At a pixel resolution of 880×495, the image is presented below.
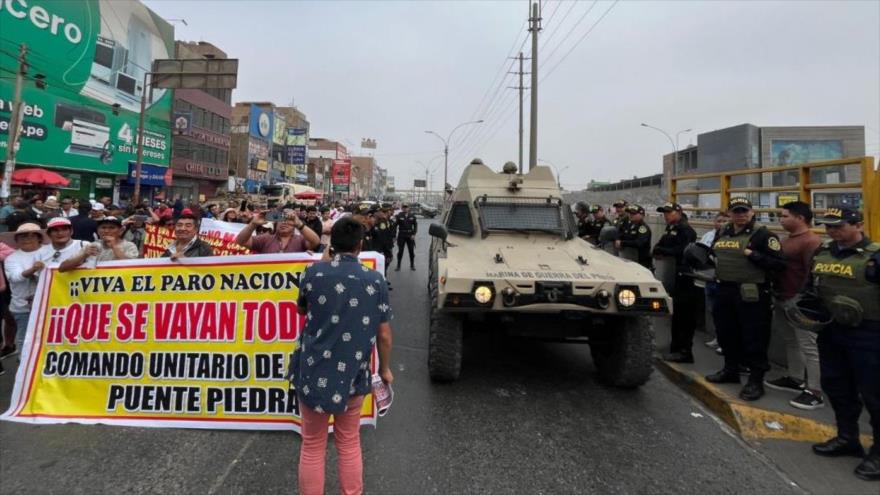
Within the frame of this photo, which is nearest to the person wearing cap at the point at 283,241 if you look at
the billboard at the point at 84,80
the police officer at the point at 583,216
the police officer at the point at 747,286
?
the police officer at the point at 747,286

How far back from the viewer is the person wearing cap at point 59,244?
14.1 feet

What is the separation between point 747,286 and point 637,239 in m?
3.14

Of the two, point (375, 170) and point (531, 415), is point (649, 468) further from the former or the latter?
point (375, 170)

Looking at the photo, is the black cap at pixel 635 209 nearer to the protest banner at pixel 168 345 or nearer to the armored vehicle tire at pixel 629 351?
the armored vehicle tire at pixel 629 351

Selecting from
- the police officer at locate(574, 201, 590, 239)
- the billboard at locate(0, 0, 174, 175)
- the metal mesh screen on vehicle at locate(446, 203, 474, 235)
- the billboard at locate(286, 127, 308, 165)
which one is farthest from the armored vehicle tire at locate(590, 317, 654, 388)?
the billboard at locate(286, 127, 308, 165)

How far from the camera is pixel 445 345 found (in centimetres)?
429

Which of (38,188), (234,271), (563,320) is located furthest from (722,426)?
(38,188)

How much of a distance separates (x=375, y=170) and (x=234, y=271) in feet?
405

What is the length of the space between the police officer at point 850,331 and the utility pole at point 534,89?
15.5 meters

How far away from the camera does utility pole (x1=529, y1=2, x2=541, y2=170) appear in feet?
61.4

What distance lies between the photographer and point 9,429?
3.53 meters

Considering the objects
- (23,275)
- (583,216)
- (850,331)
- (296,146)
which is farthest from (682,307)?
(296,146)

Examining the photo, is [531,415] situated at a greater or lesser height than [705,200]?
lesser

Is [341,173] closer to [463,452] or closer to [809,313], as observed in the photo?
[463,452]
